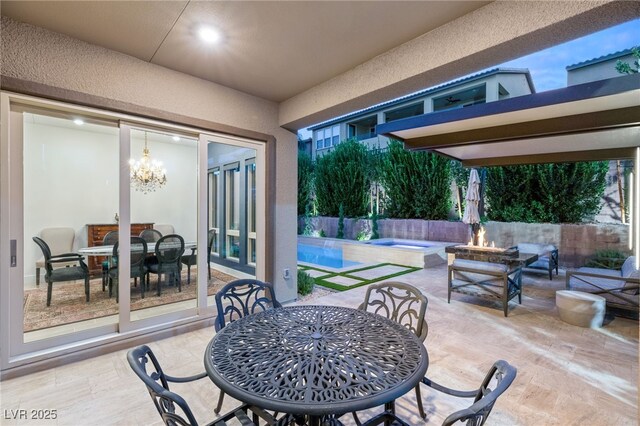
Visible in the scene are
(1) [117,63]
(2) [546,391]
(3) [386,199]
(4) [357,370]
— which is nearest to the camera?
(4) [357,370]

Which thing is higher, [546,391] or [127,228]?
[127,228]

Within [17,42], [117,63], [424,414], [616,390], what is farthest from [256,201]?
[616,390]

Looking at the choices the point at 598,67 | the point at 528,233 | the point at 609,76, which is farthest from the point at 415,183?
the point at 609,76

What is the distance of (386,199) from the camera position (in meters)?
12.1

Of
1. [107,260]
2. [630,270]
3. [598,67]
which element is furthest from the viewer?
[598,67]

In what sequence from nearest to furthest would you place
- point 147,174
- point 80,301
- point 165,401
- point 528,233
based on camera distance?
point 165,401, point 80,301, point 147,174, point 528,233

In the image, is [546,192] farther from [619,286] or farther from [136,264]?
[136,264]

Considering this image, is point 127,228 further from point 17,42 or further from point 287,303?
point 287,303

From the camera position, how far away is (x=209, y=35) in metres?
2.71

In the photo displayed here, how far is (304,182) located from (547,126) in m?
11.0

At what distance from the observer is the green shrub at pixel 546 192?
773cm

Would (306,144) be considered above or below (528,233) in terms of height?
above

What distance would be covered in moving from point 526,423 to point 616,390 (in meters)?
1.13

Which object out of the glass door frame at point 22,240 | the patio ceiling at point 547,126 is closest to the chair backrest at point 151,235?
the glass door frame at point 22,240
